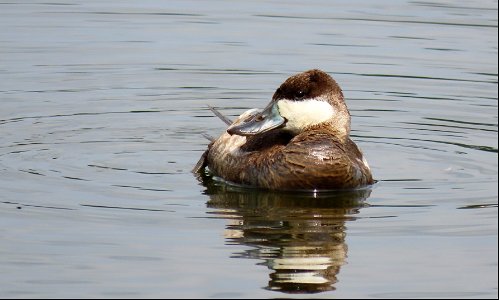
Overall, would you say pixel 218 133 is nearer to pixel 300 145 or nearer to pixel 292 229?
pixel 300 145

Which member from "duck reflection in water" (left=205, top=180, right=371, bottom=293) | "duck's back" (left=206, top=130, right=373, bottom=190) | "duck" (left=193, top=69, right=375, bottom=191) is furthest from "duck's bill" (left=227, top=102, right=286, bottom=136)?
"duck reflection in water" (left=205, top=180, right=371, bottom=293)

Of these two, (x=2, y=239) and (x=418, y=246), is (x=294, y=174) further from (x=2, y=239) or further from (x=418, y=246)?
(x=2, y=239)

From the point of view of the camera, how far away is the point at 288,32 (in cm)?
1934

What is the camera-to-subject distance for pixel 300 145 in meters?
11.6

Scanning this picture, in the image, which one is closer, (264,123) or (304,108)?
(304,108)

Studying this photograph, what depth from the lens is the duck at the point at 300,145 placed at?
11469 millimetres

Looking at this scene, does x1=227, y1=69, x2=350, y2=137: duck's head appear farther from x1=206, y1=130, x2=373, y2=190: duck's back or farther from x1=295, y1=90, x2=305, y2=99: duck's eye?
x1=206, y1=130, x2=373, y2=190: duck's back

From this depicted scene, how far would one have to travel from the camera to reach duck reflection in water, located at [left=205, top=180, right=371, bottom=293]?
9.18 meters

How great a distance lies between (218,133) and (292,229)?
3.88 meters

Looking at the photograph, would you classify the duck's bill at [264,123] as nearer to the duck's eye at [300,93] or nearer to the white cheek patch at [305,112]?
the white cheek patch at [305,112]

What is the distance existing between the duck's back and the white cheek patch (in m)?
0.11

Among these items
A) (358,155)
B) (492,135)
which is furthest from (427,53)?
(358,155)

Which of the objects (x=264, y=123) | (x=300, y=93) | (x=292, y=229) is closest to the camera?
(x=292, y=229)

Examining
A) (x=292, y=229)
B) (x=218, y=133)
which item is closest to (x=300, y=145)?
(x=292, y=229)
